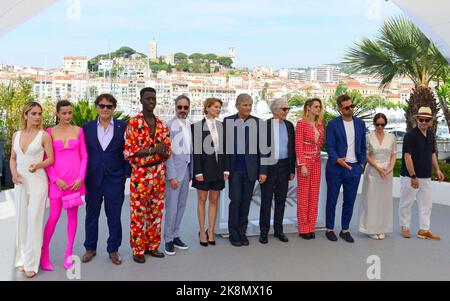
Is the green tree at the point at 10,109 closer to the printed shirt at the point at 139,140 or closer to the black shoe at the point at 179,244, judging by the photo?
the black shoe at the point at 179,244

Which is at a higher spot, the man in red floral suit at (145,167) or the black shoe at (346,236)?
the man in red floral suit at (145,167)

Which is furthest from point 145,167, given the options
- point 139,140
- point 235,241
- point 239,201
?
point 235,241

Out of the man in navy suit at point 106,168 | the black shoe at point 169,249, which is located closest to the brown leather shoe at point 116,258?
the man in navy suit at point 106,168

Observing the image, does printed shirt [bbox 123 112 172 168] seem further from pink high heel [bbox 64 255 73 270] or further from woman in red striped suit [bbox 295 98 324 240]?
woman in red striped suit [bbox 295 98 324 240]

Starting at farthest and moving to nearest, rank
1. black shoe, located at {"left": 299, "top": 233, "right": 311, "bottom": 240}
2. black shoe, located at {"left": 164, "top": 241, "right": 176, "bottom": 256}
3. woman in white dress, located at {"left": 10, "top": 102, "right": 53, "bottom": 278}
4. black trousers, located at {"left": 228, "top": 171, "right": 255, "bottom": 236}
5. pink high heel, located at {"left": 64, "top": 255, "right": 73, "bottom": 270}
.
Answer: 1. black shoe, located at {"left": 299, "top": 233, "right": 311, "bottom": 240}
2. black trousers, located at {"left": 228, "top": 171, "right": 255, "bottom": 236}
3. black shoe, located at {"left": 164, "top": 241, "right": 176, "bottom": 256}
4. pink high heel, located at {"left": 64, "top": 255, "right": 73, "bottom": 270}
5. woman in white dress, located at {"left": 10, "top": 102, "right": 53, "bottom": 278}

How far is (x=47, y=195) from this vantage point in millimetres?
3902

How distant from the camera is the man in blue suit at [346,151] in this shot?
4.94 meters

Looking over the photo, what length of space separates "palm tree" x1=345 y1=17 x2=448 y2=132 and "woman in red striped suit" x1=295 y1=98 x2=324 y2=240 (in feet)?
14.0

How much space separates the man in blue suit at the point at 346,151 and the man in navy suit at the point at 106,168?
217 centimetres

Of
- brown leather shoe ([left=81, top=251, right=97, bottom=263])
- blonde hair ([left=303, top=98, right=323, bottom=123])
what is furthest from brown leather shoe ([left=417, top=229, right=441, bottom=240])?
brown leather shoe ([left=81, top=251, right=97, bottom=263])

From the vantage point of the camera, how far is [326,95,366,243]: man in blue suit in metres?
4.94

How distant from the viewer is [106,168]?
404 centimetres

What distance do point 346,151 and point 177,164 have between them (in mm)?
1793
